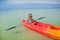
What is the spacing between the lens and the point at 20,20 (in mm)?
2211

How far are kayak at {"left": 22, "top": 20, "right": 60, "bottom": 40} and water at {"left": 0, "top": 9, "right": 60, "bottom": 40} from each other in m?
0.04

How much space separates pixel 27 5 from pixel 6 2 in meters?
0.27

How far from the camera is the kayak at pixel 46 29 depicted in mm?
2050

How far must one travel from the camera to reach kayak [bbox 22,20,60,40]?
2.05 metres

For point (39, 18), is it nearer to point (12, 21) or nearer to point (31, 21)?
point (31, 21)

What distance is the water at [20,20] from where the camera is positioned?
2.16m

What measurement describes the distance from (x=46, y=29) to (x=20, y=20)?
34 cm

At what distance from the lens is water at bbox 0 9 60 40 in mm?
2158

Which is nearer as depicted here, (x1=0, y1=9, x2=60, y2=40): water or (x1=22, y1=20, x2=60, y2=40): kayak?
(x1=22, y1=20, x2=60, y2=40): kayak

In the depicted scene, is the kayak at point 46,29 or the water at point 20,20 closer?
the kayak at point 46,29

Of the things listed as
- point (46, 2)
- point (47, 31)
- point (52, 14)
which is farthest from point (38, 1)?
point (47, 31)

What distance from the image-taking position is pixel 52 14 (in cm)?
217

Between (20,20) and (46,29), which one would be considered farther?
(20,20)

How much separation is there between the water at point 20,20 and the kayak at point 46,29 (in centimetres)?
4
